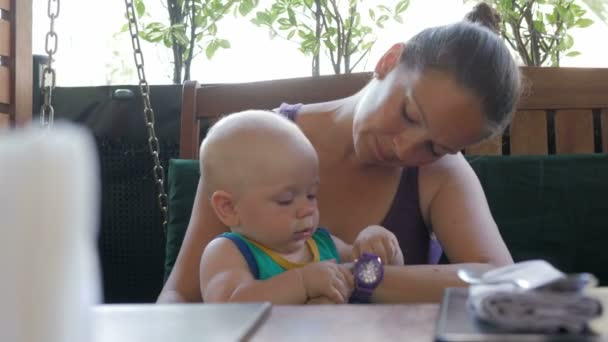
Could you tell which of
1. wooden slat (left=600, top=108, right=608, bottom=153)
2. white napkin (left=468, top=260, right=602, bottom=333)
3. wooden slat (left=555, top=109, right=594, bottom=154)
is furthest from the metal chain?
white napkin (left=468, top=260, right=602, bottom=333)

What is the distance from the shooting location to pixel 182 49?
283 cm

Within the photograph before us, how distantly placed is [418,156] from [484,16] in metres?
0.43

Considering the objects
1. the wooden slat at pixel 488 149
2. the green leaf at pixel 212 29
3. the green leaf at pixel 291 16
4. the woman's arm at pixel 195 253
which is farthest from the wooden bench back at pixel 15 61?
the wooden slat at pixel 488 149

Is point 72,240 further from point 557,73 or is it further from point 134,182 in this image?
point 134,182

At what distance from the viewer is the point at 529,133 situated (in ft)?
6.91

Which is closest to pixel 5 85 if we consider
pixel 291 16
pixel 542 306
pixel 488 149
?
pixel 291 16

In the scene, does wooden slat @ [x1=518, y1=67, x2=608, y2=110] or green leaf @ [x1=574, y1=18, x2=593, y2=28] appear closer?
wooden slat @ [x1=518, y1=67, x2=608, y2=110]

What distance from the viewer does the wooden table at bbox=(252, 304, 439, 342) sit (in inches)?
24.3

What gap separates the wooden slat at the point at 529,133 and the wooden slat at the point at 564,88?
0.02 meters

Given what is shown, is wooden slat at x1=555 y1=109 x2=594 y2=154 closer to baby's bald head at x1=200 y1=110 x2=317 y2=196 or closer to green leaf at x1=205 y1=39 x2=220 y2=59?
baby's bald head at x1=200 y1=110 x2=317 y2=196

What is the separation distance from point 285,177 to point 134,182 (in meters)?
1.30

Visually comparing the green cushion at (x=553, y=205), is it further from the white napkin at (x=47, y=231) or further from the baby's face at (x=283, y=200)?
the white napkin at (x=47, y=231)

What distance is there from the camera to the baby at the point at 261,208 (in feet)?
4.07

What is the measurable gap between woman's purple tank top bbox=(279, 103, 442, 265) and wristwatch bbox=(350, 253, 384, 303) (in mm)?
311
